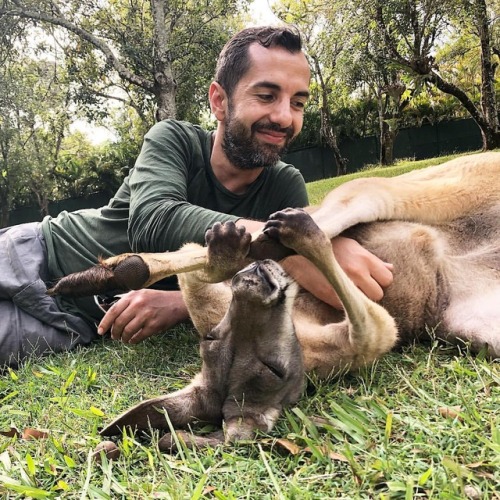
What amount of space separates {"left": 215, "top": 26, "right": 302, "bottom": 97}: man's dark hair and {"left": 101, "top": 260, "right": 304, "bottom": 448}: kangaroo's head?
202 centimetres

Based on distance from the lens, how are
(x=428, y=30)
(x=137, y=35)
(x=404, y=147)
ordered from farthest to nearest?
(x=404, y=147)
(x=137, y=35)
(x=428, y=30)

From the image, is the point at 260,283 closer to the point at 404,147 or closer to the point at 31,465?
the point at 31,465

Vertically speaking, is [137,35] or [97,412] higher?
[137,35]

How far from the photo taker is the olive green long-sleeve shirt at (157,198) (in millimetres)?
3434

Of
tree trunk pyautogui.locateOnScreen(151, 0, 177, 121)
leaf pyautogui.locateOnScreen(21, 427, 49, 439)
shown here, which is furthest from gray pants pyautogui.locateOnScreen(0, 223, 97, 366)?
tree trunk pyautogui.locateOnScreen(151, 0, 177, 121)

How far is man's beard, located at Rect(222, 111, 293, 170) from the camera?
381 cm

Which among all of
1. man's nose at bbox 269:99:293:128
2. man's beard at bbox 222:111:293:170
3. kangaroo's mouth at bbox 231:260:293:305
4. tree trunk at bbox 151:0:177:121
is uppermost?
tree trunk at bbox 151:0:177:121

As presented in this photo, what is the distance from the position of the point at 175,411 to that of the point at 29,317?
2020 millimetres

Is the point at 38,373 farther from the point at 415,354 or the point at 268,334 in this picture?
the point at 415,354

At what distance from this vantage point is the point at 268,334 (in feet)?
7.75

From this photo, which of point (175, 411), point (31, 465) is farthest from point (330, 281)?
point (31, 465)

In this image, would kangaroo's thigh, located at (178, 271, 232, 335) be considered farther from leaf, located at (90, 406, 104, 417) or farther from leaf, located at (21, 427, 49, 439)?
leaf, located at (21, 427, 49, 439)

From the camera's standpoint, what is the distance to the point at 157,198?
3.33 meters

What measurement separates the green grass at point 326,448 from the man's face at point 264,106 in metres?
1.73
